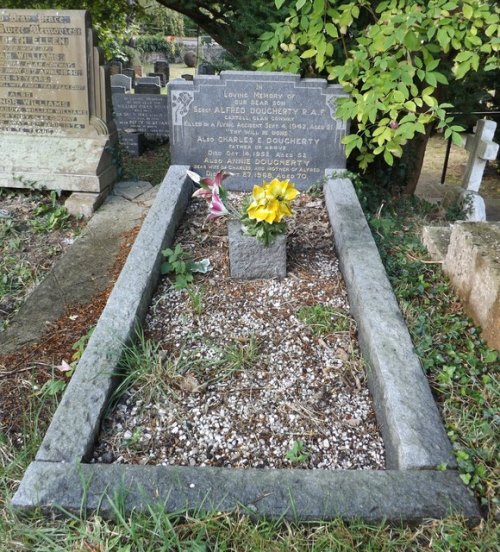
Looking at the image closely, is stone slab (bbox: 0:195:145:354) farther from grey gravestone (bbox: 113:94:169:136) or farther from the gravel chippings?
grey gravestone (bbox: 113:94:169:136)

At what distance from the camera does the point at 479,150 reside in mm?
5441

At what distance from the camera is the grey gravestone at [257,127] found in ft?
14.7

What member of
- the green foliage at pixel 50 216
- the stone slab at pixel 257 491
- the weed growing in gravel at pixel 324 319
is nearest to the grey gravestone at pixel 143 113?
the green foliage at pixel 50 216

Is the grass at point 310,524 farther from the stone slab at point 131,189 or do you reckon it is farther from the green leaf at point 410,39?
the stone slab at point 131,189

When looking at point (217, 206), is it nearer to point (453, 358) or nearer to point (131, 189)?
point (453, 358)

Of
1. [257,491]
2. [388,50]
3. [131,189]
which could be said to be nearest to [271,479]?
[257,491]

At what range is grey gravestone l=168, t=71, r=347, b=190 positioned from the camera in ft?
14.7

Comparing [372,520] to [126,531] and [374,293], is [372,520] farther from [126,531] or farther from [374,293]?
[374,293]

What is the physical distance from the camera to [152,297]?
3.18 meters

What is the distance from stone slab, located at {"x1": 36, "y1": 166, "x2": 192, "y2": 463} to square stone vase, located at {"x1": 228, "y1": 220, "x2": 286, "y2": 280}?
479 millimetres

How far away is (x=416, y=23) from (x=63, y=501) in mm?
3654

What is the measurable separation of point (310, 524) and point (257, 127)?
3441 millimetres

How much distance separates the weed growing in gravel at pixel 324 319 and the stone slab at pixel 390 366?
0.25 ft

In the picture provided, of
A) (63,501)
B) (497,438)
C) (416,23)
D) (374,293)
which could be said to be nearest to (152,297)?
(374,293)
